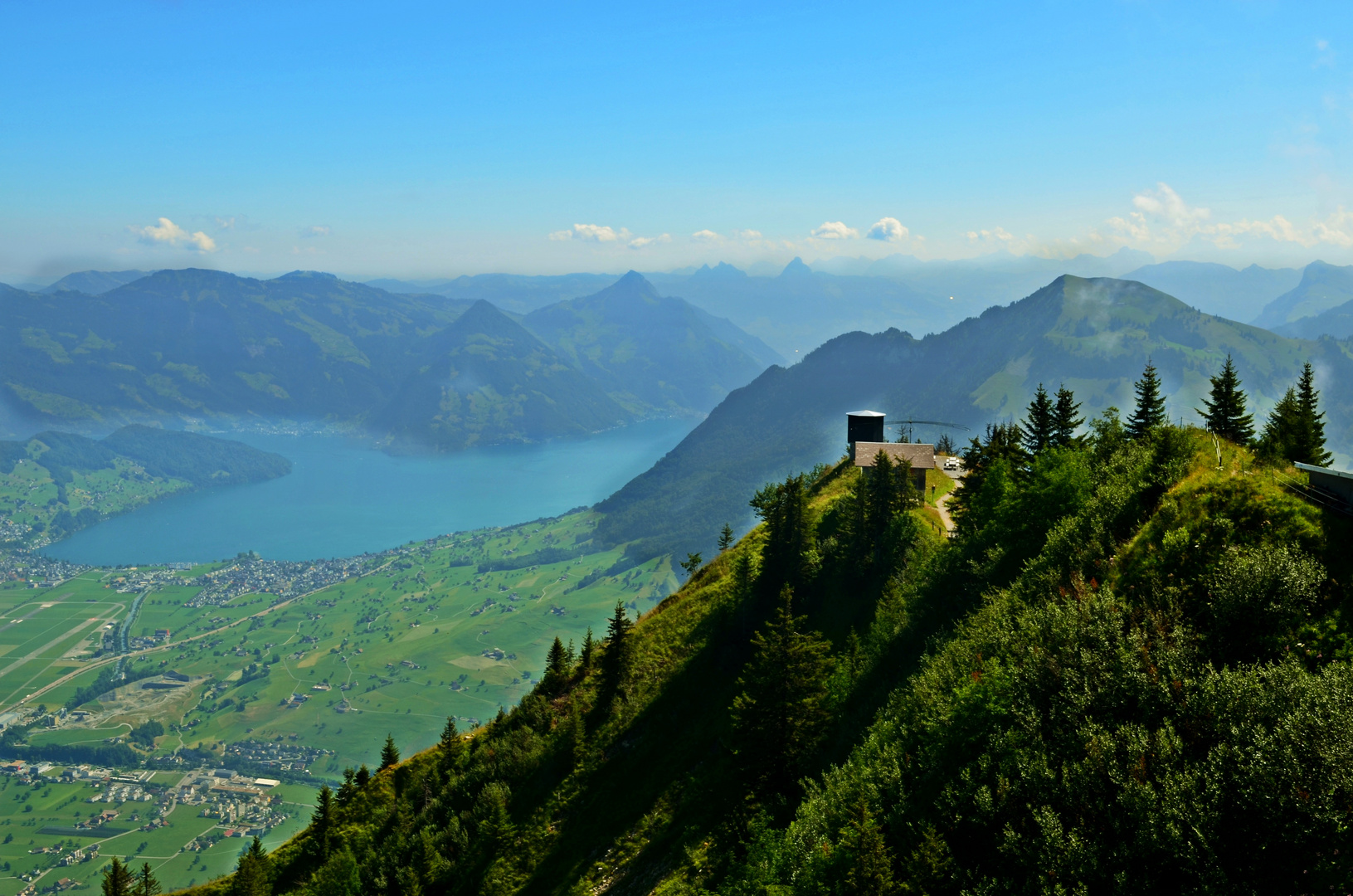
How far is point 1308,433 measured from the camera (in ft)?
207

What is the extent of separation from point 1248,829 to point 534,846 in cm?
4560

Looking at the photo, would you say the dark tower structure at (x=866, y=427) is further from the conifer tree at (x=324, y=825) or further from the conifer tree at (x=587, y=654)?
the conifer tree at (x=324, y=825)

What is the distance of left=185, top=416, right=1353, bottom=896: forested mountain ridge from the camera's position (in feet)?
79.5

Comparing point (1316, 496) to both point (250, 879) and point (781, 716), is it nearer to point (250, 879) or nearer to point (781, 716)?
point (781, 716)

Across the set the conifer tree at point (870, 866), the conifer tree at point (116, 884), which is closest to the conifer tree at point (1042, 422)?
the conifer tree at point (870, 866)

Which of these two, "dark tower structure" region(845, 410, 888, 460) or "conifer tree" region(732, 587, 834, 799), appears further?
"dark tower structure" region(845, 410, 888, 460)

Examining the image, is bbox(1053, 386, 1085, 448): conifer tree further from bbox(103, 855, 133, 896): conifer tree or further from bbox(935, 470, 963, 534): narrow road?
bbox(103, 855, 133, 896): conifer tree

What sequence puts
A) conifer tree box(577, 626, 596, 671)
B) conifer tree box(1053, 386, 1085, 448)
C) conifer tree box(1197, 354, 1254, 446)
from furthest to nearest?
conifer tree box(577, 626, 596, 671) < conifer tree box(1053, 386, 1085, 448) < conifer tree box(1197, 354, 1254, 446)

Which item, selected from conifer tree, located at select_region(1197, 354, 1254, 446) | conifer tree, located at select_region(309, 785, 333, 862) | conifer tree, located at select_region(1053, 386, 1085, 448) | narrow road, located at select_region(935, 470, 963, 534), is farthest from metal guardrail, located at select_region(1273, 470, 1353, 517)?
conifer tree, located at select_region(309, 785, 333, 862)

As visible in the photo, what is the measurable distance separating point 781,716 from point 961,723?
1288 centimetres

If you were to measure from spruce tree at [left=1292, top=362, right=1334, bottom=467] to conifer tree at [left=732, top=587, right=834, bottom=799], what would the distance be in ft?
153

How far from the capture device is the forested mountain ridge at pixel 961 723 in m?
24.2

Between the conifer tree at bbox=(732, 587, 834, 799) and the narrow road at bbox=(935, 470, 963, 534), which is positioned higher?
the narrow road at bbox=(935, 470, 963, 534)

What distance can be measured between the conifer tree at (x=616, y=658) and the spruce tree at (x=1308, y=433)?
190 feet
